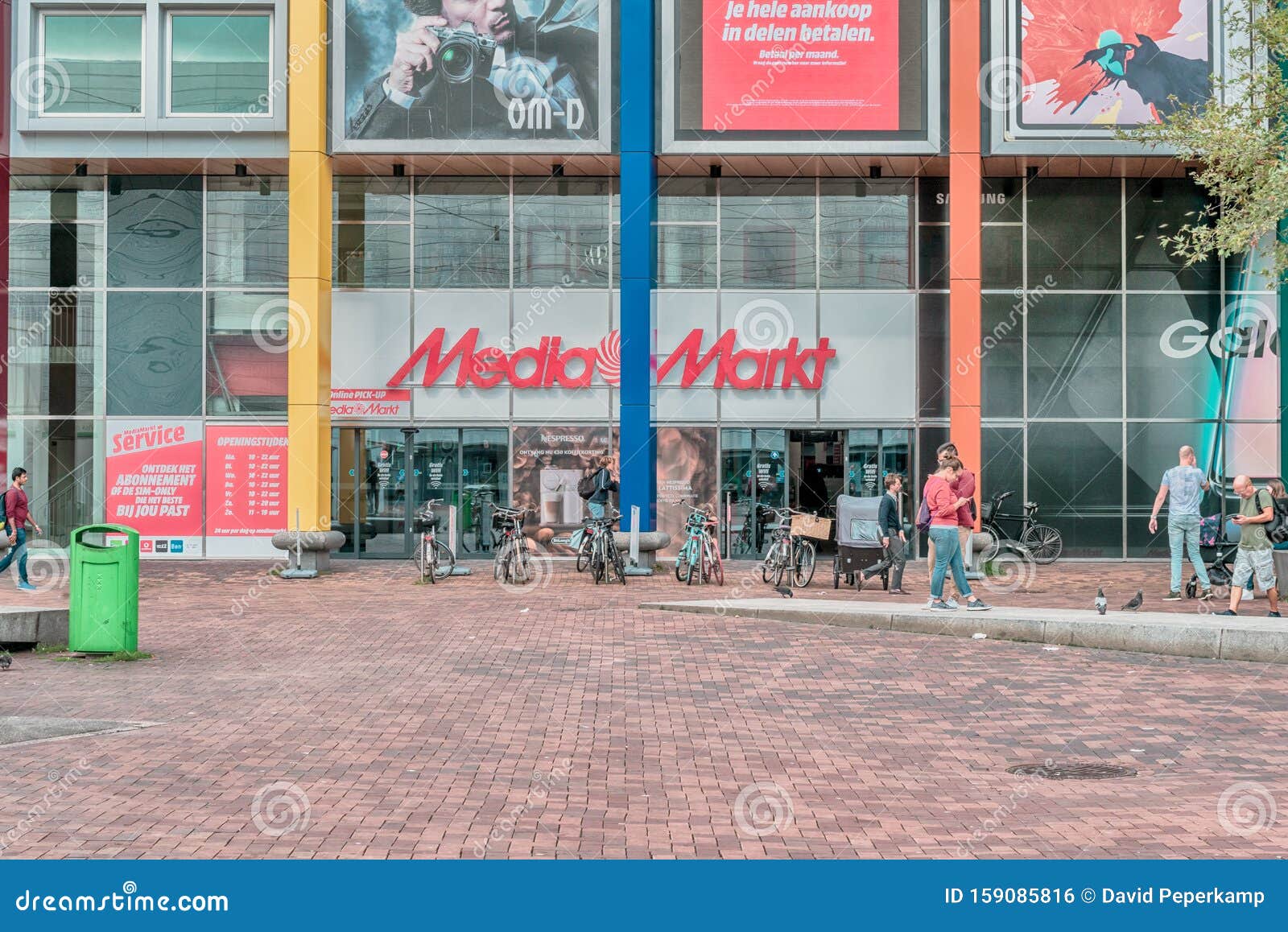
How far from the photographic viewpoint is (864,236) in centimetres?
2555

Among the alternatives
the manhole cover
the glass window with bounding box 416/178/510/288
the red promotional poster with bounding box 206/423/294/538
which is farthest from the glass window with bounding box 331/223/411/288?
the manhole cover

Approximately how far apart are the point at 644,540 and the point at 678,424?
4821 mm

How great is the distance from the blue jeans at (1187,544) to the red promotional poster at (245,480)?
15.3 m

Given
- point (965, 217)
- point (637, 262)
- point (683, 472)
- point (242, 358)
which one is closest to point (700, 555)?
point (637, 262)

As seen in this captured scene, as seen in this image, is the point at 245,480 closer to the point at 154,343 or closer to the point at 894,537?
the point at 154,343

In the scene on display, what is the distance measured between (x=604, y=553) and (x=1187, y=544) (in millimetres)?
7627

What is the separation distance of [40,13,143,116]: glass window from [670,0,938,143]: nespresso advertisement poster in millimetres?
9438

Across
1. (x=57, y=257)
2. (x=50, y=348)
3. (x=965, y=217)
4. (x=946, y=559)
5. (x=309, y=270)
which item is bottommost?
(x=946, y=559)

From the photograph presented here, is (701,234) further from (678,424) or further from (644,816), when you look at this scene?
(644,816)

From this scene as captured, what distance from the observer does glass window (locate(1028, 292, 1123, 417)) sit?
83.6ft

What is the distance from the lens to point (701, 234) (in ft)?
83.6

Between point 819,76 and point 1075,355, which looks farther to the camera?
point 1075,355

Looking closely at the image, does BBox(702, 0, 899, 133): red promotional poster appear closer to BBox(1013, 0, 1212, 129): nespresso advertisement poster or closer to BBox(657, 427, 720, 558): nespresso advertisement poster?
BBox(1013, 0, 1212, 129): nespresso advertisement poster

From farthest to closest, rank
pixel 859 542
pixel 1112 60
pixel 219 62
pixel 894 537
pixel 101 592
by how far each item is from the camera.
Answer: pixel 219 62
pixel 1112 60
pixel 859 542
pixel 894 537
pixel 101 592
